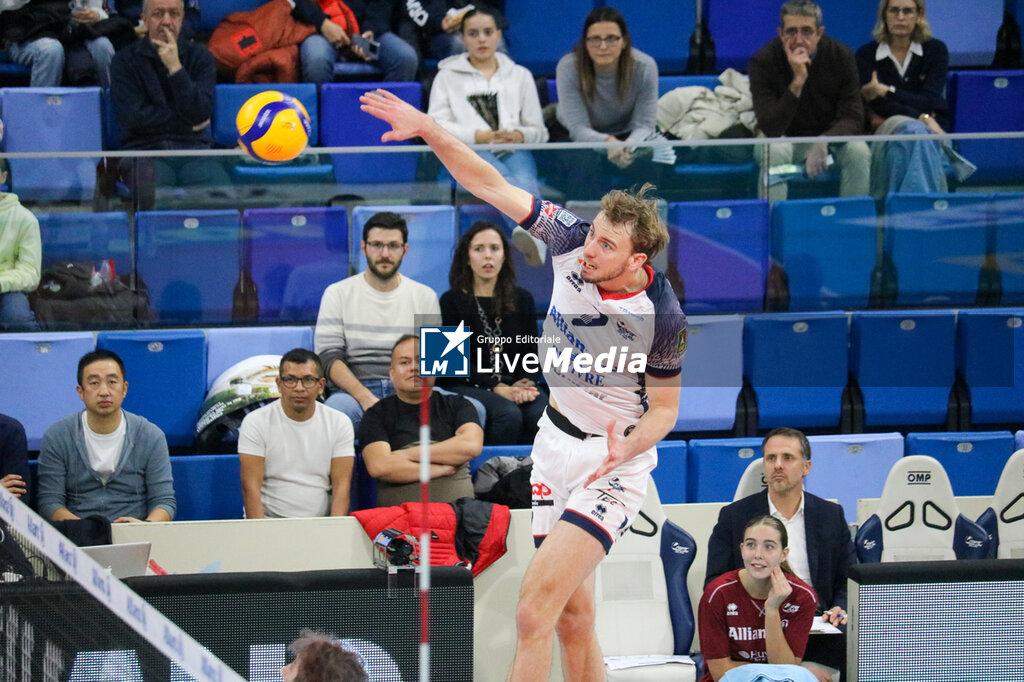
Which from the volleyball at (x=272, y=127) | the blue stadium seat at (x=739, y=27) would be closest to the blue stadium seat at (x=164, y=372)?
the volleyball at (x=272, y=127)

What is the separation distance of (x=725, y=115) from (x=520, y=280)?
267 cm

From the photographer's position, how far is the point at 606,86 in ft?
30.7

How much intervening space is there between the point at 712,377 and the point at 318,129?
12.4 feet

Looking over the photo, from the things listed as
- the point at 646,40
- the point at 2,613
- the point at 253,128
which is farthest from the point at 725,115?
the point at 2,613

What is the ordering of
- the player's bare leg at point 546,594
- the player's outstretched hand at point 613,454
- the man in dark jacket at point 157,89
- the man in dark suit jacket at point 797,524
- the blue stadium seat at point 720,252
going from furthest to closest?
the man in dark jacket at point 157,89 < the blue stadium seat at point 720,252 < the man in dark suit jacket at point 797,524 < the player's outstretched hand at point 613,454 < the player's bare leg at point 546,594

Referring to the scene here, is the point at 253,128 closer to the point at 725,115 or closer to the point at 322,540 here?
the point at 322,540

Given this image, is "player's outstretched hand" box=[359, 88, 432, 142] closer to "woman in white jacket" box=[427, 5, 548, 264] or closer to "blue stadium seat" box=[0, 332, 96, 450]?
"blue stadium seat" box=[0, 332, 96, 450]

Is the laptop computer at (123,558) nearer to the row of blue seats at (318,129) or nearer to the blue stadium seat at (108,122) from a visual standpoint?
the row of blue seats at (318,129)

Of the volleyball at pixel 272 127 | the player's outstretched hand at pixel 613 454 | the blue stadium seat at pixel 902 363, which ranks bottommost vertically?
the player's outstretched hand at pixel 613 454

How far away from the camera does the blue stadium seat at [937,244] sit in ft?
27.9

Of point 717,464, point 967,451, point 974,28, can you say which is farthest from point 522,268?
point 974,28

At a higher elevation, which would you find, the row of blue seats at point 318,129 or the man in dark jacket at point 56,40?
the man in dark jacket at point 56,40

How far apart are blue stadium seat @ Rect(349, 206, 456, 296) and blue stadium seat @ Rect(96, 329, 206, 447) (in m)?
1.17

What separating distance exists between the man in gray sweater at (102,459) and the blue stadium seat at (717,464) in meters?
3.20
